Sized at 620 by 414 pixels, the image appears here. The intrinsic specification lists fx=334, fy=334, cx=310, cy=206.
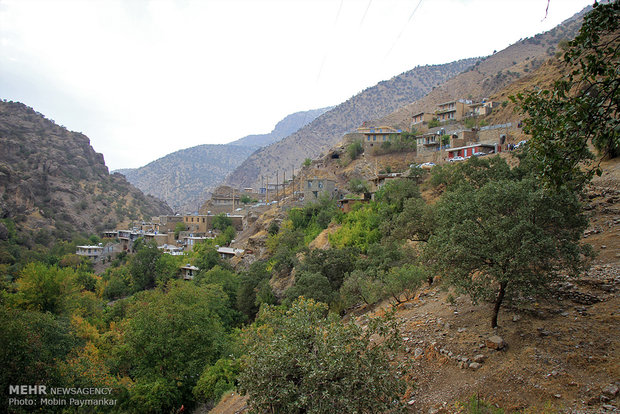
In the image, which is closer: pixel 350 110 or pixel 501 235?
pixel 501 235

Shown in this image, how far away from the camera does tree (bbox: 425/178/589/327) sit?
6906 millimetres

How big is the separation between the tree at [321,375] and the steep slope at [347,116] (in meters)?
93.2

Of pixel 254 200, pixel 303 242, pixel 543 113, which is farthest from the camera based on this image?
pixel 254 200

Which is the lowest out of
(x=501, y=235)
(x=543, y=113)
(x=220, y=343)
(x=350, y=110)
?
(x=220, y=343)

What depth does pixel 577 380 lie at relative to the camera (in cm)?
577

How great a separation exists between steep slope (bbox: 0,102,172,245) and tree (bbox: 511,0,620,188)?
63503mm

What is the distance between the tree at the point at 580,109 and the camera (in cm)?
479

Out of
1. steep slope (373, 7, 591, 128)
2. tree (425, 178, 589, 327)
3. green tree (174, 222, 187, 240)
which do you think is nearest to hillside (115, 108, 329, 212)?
green tree (174, 222, 187, 240)

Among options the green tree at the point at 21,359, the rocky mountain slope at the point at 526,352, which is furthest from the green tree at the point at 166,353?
the rocky mountain slope at the point at 526,352

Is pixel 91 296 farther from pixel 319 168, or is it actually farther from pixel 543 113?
pixel 543 113

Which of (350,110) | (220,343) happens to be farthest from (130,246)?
(350,110)

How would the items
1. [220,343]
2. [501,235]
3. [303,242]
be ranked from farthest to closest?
[303,242], [220,343], [501,235]

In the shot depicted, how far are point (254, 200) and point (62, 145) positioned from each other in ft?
198

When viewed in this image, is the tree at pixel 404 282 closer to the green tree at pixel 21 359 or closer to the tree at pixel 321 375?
the tree at pixel 321 375
